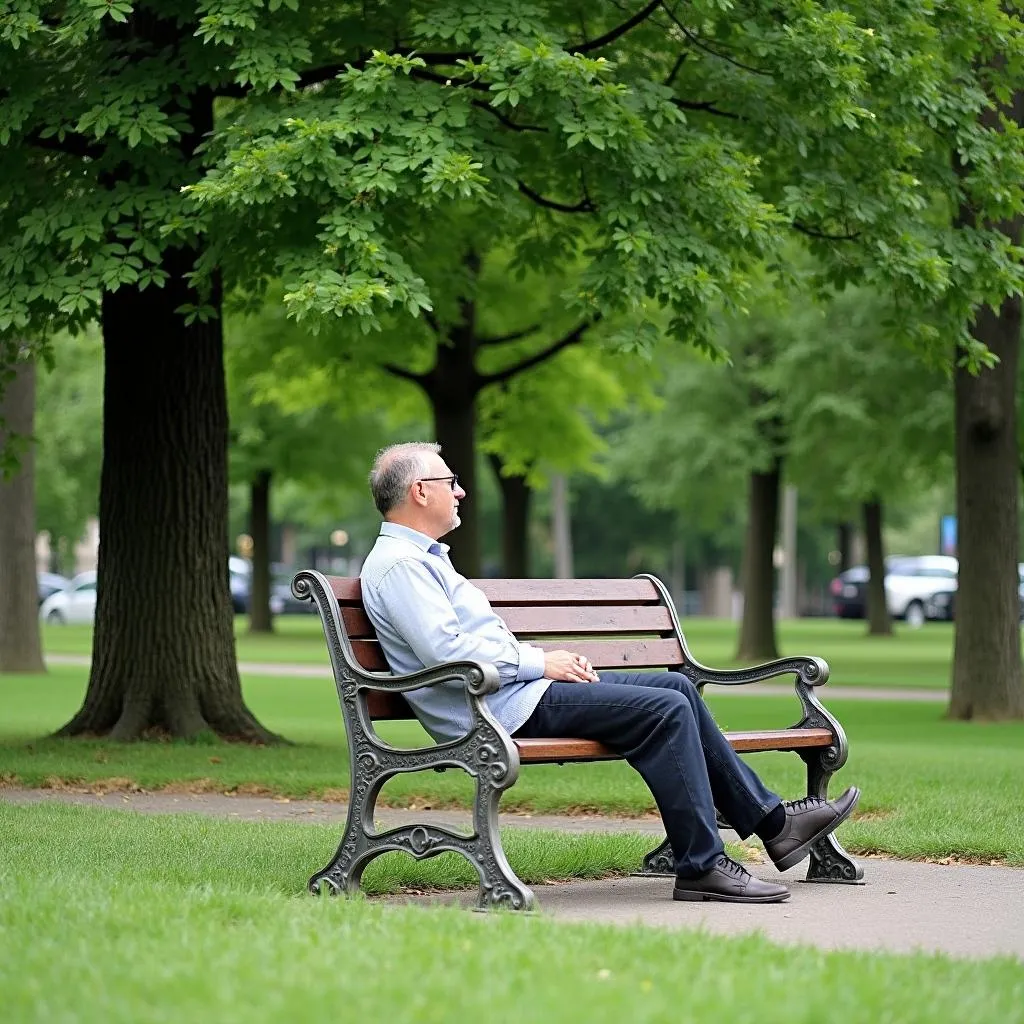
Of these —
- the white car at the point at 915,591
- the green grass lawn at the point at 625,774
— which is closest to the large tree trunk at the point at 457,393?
the green grass lawn at the point at 625,774

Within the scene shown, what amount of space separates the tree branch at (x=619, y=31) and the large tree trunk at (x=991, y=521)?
5785 millimetres

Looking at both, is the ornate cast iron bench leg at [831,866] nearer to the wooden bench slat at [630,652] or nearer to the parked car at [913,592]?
the wooden bench slat at [630,652]

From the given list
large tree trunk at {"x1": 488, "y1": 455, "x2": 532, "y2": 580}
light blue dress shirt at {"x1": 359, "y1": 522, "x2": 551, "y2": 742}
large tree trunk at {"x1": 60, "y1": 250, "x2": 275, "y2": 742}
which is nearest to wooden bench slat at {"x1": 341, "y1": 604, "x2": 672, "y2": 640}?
light blue dress shirt at {"x1": 359, "y1": 522, "x2": 551, "y2": 742}

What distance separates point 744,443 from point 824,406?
12.1ft

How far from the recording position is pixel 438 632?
6535 mm

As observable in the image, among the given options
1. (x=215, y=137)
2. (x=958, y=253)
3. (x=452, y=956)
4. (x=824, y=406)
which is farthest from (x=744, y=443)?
(x=452, y=956)

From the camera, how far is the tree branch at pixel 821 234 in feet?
41.2

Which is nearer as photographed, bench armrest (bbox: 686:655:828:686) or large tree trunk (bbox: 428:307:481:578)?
bench armrest (bbox: 686:655:828:686)

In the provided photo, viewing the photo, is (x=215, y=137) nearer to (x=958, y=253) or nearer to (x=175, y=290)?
(x=175, y=290)

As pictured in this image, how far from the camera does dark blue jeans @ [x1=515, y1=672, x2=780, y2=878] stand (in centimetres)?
644

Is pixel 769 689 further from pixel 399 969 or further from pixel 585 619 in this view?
pixel 399 969

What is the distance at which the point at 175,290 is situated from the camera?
13.1m

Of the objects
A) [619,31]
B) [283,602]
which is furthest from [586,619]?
[283,602]

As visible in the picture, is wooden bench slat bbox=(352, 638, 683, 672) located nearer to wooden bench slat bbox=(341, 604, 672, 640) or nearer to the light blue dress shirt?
wooden bench slat bbox=(341, 604, 672, 640)
